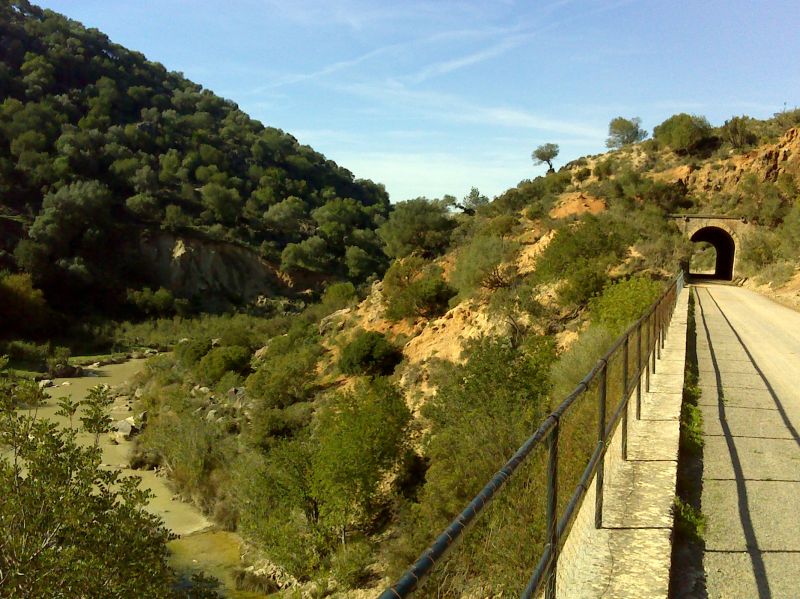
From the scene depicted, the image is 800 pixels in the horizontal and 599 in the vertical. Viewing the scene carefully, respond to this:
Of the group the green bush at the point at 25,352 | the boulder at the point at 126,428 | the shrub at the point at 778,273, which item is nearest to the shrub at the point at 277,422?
the boulder at the point at 126,428

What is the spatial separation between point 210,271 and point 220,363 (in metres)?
30.7

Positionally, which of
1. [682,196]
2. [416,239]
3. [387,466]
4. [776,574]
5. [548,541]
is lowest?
[387,466]

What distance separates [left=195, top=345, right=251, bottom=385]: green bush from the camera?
112ft

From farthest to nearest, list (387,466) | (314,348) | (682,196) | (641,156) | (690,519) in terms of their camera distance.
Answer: (641,156) → (682,196) → (314,348) → (387,466) → (690,519)

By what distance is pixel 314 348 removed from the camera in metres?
33.7

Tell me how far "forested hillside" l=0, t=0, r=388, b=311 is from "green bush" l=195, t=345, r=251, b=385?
25001 mm

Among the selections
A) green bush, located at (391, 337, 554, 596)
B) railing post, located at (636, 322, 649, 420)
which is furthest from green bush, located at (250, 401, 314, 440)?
railing post, located at (636, 322, 649, 420)

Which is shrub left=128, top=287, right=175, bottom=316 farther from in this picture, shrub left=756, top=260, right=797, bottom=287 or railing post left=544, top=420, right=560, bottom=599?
railing post left=544, top=420, right=560, bottom=599

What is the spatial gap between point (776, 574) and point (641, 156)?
2155 inches

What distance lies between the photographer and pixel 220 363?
1348 inches

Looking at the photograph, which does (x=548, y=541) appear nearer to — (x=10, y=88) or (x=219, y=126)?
(x=10, y=88)

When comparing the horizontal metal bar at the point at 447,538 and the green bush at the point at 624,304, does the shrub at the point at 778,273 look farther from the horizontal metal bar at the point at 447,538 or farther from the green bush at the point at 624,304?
the horizontal metal bar at the point at 447,538

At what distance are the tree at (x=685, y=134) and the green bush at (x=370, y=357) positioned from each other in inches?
1413

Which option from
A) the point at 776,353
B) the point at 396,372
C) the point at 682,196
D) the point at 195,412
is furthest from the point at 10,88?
the point at 776,353
